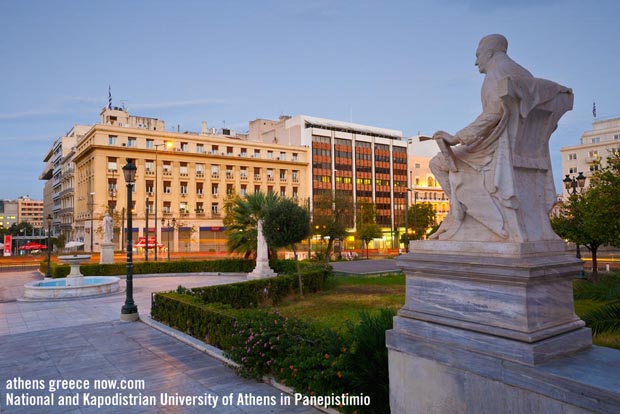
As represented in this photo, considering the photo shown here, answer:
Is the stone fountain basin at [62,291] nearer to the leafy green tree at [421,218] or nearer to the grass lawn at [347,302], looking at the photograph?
the grass lawn at [347,302]

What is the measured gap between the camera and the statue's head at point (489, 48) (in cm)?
421

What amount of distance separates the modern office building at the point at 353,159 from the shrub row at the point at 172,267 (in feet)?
130

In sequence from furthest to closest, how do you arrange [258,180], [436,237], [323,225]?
[258,180] < [323,225] < [436,237]

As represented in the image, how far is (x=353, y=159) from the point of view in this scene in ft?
243

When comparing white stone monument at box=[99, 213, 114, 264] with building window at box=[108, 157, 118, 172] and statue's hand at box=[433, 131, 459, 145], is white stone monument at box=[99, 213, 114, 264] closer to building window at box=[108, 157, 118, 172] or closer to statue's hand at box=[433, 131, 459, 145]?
statue's hand at box=[433, 131, 459, 145]

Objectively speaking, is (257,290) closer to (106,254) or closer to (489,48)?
(489,48)

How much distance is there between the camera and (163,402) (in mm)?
5945

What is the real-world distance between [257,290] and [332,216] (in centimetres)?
2725

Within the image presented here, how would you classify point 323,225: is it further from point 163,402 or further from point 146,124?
point 146,124

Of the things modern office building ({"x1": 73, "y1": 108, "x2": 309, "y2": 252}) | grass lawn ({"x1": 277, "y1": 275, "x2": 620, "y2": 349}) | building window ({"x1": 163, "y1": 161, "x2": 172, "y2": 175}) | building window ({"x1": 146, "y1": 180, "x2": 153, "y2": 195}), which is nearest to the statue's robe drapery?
grass lawn ({"x1": 277, "y1": 275, "x2": 620, "y2": 349})

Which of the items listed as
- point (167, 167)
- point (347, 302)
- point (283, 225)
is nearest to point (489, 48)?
point (347, 302)

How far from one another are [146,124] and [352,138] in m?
33.4

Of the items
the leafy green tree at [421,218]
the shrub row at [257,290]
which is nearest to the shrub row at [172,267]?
the shrub row at [257,290]

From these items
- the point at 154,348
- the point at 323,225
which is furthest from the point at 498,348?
the point at 323,225
